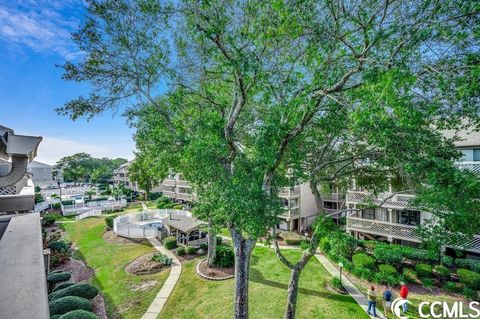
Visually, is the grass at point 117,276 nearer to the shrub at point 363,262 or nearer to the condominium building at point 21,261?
the condominium building at point 21,261

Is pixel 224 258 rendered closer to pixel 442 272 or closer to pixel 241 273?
pixel 241 273

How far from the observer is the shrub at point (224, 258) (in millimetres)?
17000

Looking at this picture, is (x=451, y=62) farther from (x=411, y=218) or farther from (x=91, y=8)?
(x=411, y=218)

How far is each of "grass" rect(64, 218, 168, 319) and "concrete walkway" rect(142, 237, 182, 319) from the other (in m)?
0.30

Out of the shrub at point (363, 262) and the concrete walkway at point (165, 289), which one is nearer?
the concrete walkway at point (165, 289)

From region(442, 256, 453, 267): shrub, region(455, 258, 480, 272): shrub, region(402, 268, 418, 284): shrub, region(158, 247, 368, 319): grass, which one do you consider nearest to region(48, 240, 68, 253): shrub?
region(158, 247, 368, 319): grass

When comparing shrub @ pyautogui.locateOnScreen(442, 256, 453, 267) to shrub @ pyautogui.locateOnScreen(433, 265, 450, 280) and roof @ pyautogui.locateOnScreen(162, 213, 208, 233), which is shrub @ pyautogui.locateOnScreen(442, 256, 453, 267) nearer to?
shrub @ pyautogui.locateOnScreen(433, 265, 450, 280)

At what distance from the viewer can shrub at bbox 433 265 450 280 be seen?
14.3 meters

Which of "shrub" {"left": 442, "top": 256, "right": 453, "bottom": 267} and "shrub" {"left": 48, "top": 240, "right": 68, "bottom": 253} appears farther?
"shrub" {"left": 48, "top": 240, "right": 68, "bottom": 253}

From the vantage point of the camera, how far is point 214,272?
52.7 ft

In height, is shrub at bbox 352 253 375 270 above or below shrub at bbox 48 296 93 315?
below

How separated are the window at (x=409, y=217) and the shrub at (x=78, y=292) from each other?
21859 millimetres

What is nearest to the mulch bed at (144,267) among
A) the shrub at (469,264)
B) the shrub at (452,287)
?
the shrub at (452,287)

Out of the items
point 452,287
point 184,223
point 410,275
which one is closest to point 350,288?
point 410,275
